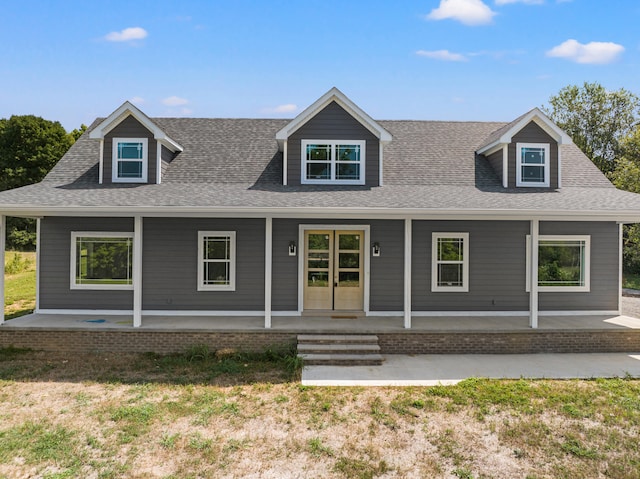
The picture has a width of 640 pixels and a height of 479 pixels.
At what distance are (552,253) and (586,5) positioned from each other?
7305 millimetres

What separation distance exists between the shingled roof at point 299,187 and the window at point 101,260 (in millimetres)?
1271

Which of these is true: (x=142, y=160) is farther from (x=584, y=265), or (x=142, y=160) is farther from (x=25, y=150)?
(x=25, y=150)

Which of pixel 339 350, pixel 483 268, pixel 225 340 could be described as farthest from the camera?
pixel 483 268

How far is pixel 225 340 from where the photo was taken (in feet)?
27.0

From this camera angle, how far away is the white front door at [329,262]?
1014 cm

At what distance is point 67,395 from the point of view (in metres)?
6.04

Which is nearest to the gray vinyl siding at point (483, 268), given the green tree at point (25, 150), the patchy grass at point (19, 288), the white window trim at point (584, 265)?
the white window trim at point (584, 265)

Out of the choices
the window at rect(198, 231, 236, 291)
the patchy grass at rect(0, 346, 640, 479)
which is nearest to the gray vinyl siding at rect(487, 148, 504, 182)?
the patchy grass at rect(0, 346, 640, 479)

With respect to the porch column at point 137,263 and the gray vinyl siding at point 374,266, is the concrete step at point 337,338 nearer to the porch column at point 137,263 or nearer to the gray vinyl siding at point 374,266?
the gray vinyl siding at point 374,266

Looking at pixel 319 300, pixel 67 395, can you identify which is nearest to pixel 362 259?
pixel 319 300

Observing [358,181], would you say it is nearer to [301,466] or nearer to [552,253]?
[552,253]

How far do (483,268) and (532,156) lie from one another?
11.2 feet

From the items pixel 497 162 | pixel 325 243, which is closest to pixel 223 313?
pixel 325 243

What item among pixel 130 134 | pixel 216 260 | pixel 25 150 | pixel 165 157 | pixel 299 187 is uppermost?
pixel 25 150
